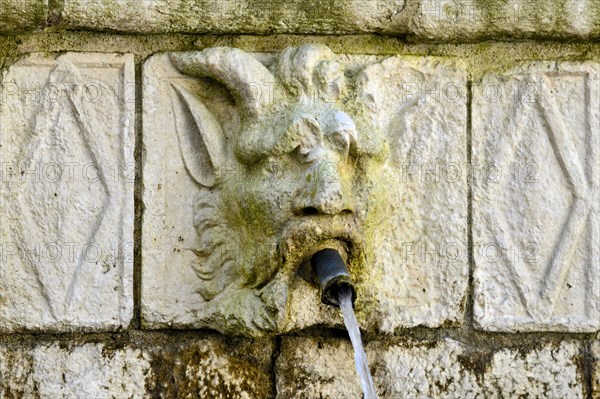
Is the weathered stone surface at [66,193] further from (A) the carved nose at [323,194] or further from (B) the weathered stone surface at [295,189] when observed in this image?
(A) the carved nose at [323,194]

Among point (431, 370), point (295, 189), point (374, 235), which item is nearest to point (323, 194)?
point (295, 189)

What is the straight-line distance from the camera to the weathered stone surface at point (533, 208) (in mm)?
2764

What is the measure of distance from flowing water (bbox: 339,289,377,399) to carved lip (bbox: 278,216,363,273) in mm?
136

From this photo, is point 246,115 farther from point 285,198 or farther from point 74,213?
point 74,213

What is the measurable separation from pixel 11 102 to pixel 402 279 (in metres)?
1.19

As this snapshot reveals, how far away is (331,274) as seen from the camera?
2.45m

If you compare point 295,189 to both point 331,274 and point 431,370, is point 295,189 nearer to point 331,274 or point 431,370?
point 331,274

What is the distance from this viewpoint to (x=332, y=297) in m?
2.53

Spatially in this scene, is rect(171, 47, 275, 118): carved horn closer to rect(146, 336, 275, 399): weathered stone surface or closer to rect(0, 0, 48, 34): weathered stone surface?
rect(0, 0, 48, 34): weathered stone surface

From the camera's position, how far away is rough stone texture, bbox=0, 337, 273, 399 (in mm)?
2637

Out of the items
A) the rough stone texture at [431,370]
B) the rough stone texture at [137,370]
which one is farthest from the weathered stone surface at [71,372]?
the rough stone texture at [431,370]

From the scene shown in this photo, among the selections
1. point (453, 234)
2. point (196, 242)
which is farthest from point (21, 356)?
point (453, 234)

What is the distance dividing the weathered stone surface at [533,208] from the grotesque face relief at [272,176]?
0.35 meters

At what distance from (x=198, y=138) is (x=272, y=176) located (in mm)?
266
